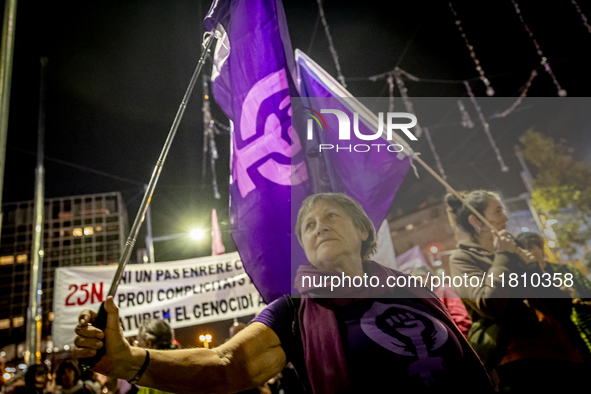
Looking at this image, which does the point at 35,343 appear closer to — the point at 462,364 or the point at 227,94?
the point at 227,94

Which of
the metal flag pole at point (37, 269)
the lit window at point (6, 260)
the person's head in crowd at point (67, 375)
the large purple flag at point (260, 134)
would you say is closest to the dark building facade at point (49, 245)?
the lit window at point (6, 260)

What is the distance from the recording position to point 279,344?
1.44 meters

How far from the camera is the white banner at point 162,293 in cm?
478

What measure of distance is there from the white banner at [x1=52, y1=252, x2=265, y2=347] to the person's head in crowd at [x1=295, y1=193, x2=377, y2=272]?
144 inches

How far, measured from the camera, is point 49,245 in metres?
60.6

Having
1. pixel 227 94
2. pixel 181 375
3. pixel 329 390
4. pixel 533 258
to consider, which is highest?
pixel 227 94

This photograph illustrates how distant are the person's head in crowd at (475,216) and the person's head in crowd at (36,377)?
474 cm

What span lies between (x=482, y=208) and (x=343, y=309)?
6.36 ft

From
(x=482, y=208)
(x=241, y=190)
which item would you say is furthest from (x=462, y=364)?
(x=482, y=208)

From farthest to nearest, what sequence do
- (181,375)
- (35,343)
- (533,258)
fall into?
1. (35,343)
2. (533,258)
3. (181,375)

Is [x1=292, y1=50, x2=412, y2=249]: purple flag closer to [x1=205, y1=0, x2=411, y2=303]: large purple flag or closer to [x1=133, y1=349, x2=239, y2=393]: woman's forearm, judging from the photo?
[x1=205, y1=0, x2=411, y2=303]: large purple flag

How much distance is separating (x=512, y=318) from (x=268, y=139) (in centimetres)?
215

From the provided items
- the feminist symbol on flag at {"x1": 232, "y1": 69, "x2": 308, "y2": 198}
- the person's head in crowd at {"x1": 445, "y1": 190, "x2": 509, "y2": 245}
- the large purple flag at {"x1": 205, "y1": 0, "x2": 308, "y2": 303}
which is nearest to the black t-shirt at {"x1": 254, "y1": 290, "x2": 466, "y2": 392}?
the large purple flag at {"x1": 205, "y1": 0, "x2": 308, "y2": 303}

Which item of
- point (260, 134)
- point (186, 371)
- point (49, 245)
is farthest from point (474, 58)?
point (49, 245)
